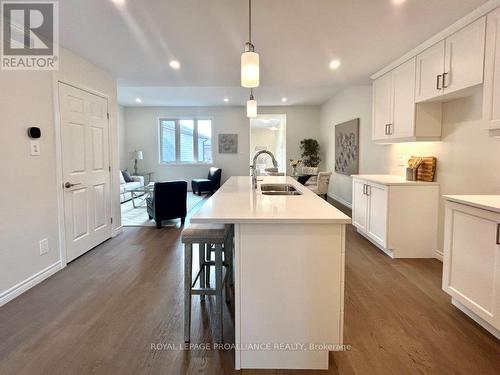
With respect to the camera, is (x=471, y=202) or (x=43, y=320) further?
(x=43, y=320)

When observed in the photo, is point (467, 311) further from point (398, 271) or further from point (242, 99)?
point (242, 99)

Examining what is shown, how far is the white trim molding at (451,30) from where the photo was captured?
2.42 meters

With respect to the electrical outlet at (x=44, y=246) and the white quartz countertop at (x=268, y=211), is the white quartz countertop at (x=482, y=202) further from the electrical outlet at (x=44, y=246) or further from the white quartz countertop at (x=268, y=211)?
the electrical outlet at (x=44, y=246)

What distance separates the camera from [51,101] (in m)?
3.12

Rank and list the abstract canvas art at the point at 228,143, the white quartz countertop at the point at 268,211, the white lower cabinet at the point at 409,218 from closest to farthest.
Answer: the white quartz countertop at the point at 268,211 → the white lower cabinet at the point at 409,218 → the abstract canvas art at the point at 228,143

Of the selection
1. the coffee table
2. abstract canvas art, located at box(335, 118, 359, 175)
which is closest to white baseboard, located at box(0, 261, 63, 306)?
the coffee table

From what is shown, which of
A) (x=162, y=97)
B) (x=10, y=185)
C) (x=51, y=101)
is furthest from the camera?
(x=162, y=97)

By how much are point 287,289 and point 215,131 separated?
815 cm

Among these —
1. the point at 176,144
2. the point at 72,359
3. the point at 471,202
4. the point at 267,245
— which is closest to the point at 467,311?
the point at 471,202

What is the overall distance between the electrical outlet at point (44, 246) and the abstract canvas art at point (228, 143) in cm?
675

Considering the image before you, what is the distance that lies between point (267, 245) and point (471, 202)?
1467mm

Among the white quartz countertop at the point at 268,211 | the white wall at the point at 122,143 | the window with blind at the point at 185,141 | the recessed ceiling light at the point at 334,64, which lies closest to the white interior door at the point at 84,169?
the white quartz countertop at the point at 268,211

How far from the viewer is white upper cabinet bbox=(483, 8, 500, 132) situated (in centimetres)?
235

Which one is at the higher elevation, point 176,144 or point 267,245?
point 176,144
